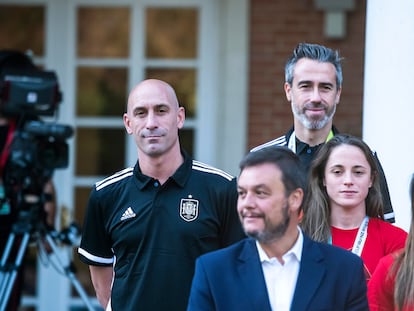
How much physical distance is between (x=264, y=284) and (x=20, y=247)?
324 cm

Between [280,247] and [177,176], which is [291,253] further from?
[177,176]

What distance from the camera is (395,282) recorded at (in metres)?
3.36

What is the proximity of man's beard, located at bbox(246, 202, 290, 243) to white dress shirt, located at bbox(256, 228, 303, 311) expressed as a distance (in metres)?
0.08

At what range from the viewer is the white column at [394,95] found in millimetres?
4730

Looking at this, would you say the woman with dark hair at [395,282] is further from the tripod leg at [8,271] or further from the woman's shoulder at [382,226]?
the tripod leg at [8,271]

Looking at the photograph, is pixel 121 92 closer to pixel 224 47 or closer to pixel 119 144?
pixel 119 144

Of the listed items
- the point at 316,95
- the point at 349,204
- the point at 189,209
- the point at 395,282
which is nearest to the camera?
the point at 395,282

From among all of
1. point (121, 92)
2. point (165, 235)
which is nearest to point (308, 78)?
point (165, 235)

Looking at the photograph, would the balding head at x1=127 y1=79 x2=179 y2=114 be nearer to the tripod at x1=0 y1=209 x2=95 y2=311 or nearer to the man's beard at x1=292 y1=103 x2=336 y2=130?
the man's beard at x1=292 y1=103 x2=336 y2=130

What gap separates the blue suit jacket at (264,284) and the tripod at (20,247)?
2836 millimetres

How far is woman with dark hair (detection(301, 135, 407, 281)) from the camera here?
12.5ft

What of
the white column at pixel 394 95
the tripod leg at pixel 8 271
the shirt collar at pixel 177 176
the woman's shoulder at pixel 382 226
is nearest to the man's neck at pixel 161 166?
the shirt collar at pixel 177 176

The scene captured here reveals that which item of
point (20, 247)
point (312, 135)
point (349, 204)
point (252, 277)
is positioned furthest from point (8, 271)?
point (252, 277)

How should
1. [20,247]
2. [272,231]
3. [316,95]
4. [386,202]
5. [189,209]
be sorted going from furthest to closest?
[20,247] < [386,202] < [316,95] < [189,209] < [272,231]
